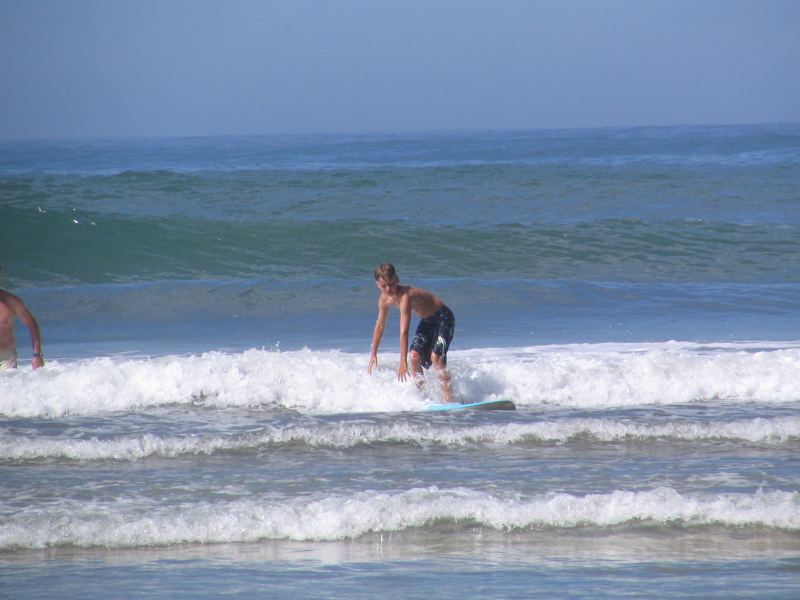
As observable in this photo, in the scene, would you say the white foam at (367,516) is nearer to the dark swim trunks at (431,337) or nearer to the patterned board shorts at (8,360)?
the dark swim trunks at (431,337)

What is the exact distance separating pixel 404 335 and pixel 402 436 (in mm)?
1340

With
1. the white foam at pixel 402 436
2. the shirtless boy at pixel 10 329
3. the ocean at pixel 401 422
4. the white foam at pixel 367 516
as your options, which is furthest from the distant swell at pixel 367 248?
the white foam at pixel 367 516

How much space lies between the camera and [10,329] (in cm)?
930

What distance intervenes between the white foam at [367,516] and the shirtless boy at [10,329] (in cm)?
360

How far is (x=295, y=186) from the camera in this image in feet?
89.5

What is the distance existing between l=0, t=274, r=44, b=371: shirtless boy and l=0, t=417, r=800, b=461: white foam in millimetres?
1736

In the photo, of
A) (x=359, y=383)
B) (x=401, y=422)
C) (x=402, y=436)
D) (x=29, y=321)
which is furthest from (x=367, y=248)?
(x=402, y=436)

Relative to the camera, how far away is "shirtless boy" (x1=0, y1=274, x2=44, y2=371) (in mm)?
9062

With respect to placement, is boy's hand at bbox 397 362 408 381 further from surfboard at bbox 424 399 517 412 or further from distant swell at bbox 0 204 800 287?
distant swell at bbox 0 204 800 287

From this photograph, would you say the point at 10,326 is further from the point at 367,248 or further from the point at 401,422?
the point at 367,248

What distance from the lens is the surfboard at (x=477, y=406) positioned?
8.44m

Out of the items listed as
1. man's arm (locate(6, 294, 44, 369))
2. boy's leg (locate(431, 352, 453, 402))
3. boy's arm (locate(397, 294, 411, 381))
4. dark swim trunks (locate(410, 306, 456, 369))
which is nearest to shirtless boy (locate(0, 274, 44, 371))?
man's arm (locate(6, 294, 44, 369))

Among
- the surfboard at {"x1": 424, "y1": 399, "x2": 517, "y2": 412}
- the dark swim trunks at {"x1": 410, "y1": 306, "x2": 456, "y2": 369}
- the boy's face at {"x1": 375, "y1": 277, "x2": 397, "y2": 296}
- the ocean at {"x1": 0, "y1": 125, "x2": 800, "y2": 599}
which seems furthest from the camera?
the dark swim trunks at {"x1": 410, "y1": 306, "x2": 456, "y2": 369}

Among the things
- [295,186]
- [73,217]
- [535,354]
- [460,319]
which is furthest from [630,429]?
[295,186]
